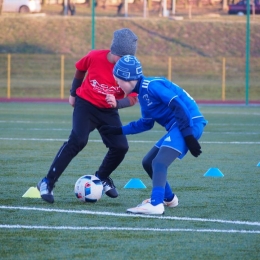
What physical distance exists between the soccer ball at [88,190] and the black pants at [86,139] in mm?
232

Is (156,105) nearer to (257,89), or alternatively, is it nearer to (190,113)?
(190,113)

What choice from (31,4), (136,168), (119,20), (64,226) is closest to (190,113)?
(64,226)

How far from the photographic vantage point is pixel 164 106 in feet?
21.9

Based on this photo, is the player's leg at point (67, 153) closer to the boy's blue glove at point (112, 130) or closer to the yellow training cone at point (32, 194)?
the yellow training cone at point (32, 194)

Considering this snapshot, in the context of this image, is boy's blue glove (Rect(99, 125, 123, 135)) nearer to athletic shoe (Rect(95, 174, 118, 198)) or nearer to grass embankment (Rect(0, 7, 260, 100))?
athletic shoe (Rect(95, 174, 118, 198))

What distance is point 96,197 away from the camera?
7.32 metres

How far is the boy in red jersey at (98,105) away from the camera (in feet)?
23.8

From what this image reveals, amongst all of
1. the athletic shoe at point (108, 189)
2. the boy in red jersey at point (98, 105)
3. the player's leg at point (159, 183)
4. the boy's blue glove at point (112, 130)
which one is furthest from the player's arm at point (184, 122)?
the athletic shoe at point (108, 189)

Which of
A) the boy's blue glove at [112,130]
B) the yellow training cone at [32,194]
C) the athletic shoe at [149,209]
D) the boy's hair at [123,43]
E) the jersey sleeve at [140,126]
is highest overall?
the boy's hair at [123,43]

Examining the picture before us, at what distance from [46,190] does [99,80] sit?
1.19 m

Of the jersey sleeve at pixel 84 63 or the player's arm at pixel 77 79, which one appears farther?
the player's arm at pixel 77 79

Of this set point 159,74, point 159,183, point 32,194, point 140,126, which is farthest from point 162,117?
point 159,74

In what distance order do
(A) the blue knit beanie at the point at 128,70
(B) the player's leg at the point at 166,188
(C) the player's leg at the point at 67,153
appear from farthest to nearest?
(C) the player's leg at the point at 67,153 < (B) the player's leg at the point at 166,188 < (A) the blue knit beanie at the point at 128,70

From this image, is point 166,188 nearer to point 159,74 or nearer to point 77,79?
point 77,79
